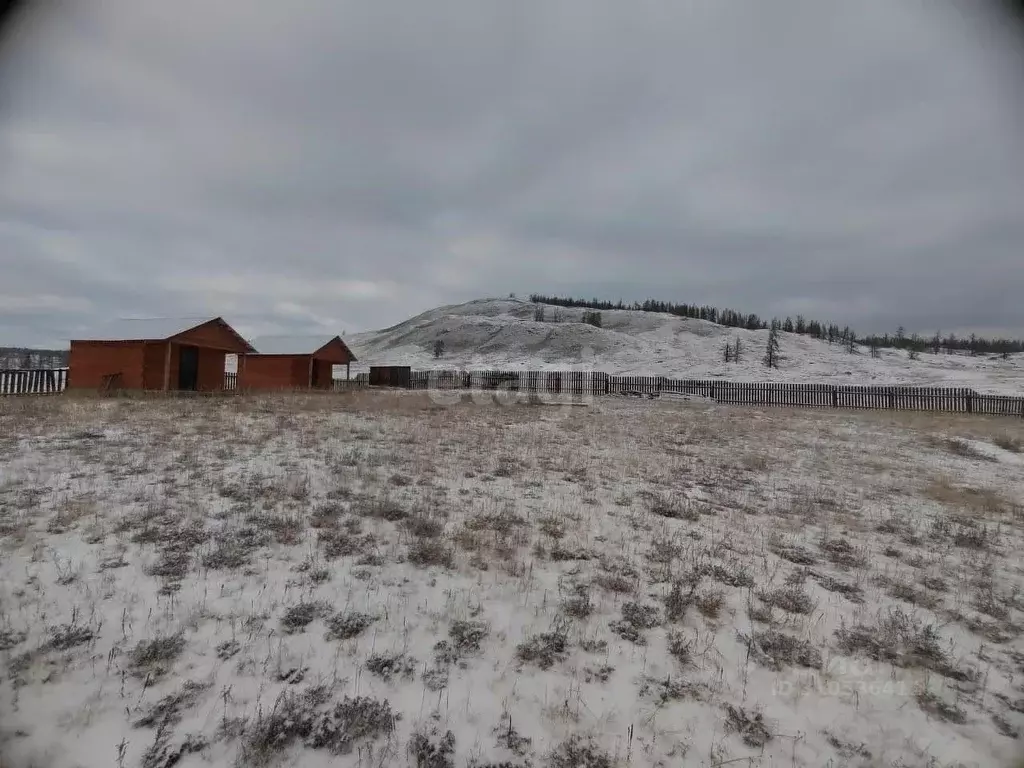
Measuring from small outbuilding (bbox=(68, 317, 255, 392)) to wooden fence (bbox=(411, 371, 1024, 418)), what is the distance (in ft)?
62.3

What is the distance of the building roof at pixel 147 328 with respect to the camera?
847 inches

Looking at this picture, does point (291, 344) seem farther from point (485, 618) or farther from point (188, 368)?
point (485, 618)

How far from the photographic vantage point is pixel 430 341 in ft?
369

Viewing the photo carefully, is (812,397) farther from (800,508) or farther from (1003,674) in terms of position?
(1003,674)

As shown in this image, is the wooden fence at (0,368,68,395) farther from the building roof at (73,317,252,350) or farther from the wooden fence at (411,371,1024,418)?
the wooden fence at (411,371,1024,418)

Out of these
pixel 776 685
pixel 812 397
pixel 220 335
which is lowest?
pixel 776 685

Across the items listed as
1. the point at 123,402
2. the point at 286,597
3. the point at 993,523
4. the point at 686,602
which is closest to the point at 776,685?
the point at 686,602

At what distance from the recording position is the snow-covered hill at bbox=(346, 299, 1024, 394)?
61281 millimetres

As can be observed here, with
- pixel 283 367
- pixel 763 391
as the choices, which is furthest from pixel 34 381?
pixel 763 391

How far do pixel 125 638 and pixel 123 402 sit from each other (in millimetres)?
18067

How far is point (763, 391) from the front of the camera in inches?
1302

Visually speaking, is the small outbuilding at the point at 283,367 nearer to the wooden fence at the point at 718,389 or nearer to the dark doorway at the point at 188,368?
the wooden fence at the point at 718,389

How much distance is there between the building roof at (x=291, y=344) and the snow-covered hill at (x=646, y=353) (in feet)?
95.4

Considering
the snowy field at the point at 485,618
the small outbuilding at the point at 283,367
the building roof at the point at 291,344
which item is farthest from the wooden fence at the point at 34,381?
the snowy field at the point at 485,618
